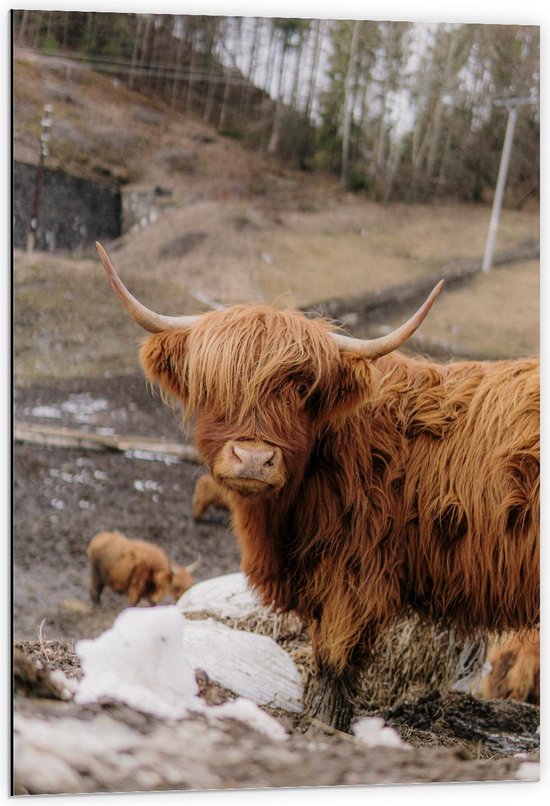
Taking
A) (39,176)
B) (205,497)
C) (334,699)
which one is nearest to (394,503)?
(334,699)

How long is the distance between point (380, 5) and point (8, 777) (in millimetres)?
2678

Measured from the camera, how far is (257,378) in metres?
2.47

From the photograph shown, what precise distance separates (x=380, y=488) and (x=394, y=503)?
64mm

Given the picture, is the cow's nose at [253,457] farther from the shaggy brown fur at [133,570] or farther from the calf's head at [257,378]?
the shaggy brown fur at [133,570]

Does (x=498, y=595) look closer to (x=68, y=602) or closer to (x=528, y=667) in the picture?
(x=528, y=667)

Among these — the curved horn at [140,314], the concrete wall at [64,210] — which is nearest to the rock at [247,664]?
the curved horn at [140,314]

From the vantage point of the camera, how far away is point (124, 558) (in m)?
3.38

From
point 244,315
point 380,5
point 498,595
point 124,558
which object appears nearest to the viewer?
point 244,315

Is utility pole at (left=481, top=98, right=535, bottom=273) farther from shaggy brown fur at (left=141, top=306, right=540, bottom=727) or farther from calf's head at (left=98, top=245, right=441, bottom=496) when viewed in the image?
calf's head at (left=98, top=245, right=441, bottom=496)

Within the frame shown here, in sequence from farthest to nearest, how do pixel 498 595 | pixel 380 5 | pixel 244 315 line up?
pixel 380 5, pixel 498 595, pixel 244 315

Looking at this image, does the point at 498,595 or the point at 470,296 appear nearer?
the point at 498,595

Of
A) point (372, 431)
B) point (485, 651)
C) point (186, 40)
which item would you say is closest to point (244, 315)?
point (372, 431)

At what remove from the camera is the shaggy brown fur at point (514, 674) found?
346 centimetres

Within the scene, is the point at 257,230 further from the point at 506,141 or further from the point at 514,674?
the point at 514,674
